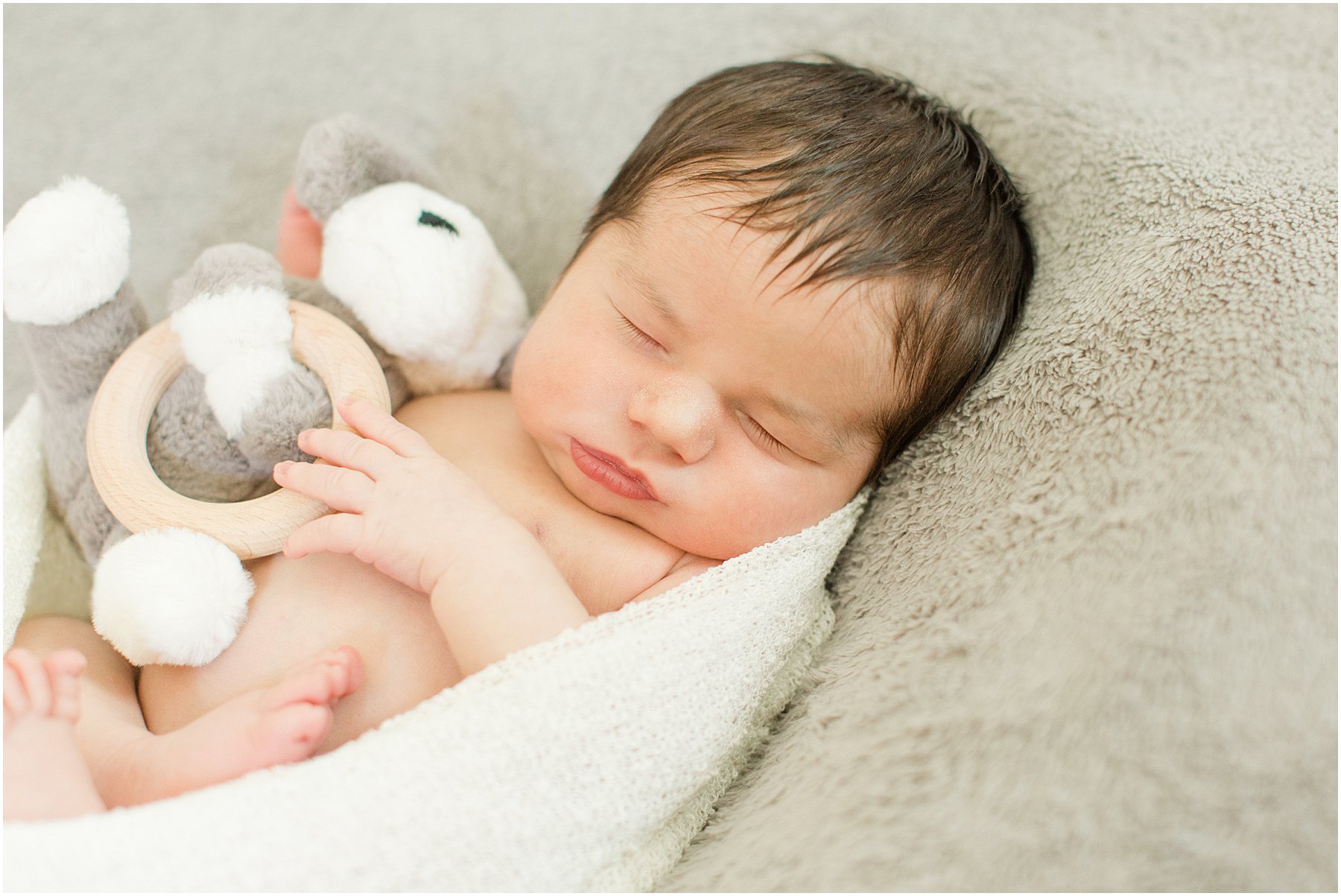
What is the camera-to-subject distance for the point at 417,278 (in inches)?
40.1

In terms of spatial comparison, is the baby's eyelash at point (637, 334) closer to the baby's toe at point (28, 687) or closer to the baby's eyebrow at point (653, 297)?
the baby's eyebrow at point (653, 297)

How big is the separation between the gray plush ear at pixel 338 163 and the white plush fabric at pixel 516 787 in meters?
0.60

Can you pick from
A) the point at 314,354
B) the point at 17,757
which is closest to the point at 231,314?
the point at 314,354

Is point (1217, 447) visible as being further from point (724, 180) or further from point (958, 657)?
point (724, 180)

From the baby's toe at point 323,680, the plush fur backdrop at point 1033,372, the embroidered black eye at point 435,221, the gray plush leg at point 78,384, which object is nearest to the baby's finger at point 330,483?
the baby's toe at point 323,680

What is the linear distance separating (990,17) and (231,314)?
1111 millimetres

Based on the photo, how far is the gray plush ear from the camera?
3.54 ft

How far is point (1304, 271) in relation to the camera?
2.60ft

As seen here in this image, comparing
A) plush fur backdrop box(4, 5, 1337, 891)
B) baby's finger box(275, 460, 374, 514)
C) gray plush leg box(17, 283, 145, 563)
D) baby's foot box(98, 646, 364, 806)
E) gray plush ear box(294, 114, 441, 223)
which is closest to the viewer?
plush fur backdrop box(4, 5, 1337, 891)

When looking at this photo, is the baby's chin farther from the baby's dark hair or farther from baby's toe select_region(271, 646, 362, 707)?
baby's toe select_region(271, 646, 362, 707)

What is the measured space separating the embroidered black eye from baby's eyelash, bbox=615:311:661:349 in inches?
10.7

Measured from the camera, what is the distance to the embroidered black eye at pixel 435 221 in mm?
1055

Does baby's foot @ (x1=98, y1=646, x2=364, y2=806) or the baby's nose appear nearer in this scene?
baby's foot @ (x1=98, y1=646, x2=364, y2=806)

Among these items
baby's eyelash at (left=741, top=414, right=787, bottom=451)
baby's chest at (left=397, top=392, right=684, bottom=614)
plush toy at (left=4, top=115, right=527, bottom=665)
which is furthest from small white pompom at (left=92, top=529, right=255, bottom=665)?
baby's eyelash at (left=741, top=414, right=787, bottom=451)
